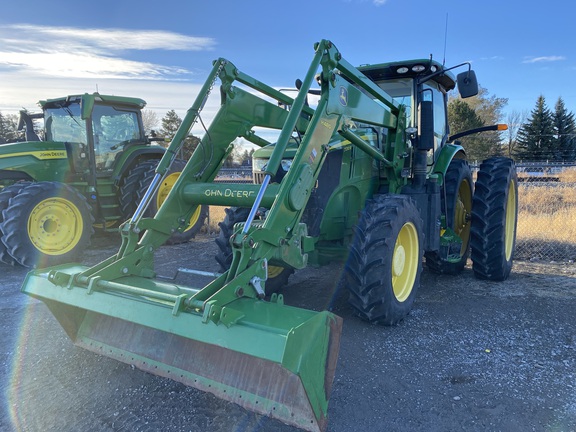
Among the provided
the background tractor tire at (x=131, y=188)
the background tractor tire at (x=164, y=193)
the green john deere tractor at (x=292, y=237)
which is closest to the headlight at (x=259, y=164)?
the green john deere tractor at (x=292, y=237)

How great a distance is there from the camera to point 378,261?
11.8ft

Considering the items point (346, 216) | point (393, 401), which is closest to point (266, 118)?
point (346, 216)

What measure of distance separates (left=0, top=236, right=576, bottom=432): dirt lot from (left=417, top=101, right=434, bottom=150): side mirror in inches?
67.4

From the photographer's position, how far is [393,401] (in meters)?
2.89

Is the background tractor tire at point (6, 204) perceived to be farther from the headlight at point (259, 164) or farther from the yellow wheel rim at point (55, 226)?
the headlight at point (259, 164)

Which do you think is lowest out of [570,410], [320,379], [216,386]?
[570,410]

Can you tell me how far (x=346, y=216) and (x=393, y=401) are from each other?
6.72 ft

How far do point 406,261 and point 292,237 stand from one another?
160 cm

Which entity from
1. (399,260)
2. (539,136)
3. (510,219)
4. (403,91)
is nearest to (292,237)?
(399,260)

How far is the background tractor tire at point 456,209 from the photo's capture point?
5.51 m

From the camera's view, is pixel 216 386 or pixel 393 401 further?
pixel 393 401

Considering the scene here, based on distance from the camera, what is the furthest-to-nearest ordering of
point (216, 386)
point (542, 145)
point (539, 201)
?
point (542, 145), point (539, 201), point (216, 386)

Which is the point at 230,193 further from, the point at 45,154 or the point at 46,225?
the point at 45,154

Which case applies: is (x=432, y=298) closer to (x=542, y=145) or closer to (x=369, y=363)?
(x=369, y=363)
